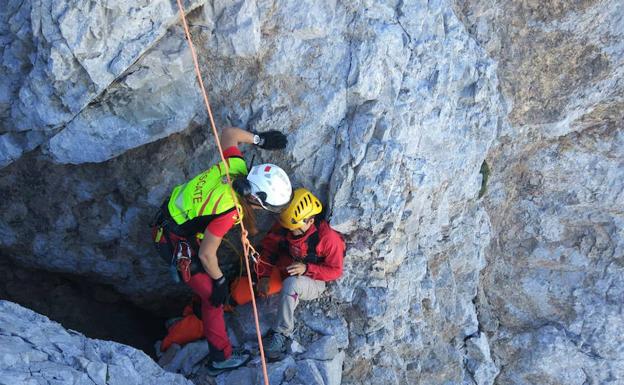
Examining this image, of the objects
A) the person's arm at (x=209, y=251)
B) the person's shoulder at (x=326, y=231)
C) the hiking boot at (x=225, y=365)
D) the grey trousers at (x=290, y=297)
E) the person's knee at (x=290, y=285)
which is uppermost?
the person's arm at (x=209, y=251)

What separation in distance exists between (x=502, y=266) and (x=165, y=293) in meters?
4.55

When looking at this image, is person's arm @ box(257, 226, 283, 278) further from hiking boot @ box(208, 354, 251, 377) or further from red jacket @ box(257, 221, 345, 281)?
hiking boot @ box(208, 354, 251, 377)

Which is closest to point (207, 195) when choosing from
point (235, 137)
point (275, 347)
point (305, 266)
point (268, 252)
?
point (235, 137)

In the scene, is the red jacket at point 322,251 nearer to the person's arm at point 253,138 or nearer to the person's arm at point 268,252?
the person's arm at point 268,252

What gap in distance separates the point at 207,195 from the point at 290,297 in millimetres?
1416

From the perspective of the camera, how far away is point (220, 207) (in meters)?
5.86

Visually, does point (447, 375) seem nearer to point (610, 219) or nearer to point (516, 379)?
point (516, 379)

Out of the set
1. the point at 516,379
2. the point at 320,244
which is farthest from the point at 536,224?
the point at 320,244

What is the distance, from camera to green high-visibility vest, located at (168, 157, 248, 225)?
586 cm

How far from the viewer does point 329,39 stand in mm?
6379

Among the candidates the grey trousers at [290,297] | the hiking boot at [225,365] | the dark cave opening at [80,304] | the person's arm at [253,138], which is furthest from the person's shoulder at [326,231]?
the dark cave opening at [80,304]

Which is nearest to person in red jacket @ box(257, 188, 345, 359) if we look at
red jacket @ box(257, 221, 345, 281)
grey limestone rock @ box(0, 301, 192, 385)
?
red jacket @ box(257, 221, 345, 281)

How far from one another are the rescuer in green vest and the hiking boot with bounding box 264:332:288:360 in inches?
10.6

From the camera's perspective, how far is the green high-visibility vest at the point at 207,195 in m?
5.86
